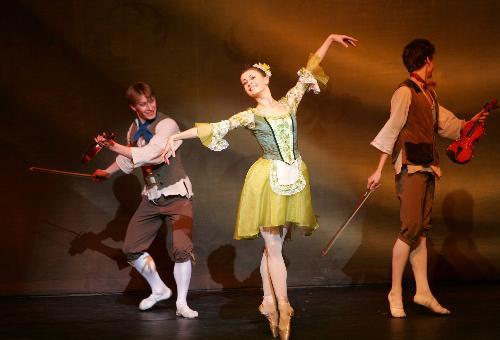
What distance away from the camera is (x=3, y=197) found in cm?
586

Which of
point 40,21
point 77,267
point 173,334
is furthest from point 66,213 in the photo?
point 173,334

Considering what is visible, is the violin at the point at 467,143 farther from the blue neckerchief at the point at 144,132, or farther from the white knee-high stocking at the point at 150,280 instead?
the white knee-high stocking at the point at 150,280

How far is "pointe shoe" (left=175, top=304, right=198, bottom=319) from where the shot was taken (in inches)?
194

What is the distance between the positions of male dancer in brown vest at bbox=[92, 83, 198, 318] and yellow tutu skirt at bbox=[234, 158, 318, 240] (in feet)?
2.80

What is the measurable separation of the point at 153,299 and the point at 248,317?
2.40 feet

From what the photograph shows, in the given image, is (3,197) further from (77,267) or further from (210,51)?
(210,51)

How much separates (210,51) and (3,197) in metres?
1.84

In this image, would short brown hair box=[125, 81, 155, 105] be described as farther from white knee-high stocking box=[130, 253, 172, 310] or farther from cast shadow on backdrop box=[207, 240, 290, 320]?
cast shadow on backdrop box=[207, 240, 290, 320]

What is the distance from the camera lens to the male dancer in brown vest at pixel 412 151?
4.63 metres

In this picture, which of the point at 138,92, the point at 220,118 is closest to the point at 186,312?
the point at 138,92

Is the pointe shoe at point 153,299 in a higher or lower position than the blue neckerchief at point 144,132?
lower

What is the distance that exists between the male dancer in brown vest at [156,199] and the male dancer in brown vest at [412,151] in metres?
1.25

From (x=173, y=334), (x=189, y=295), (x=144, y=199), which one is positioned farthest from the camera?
(x=189, y=295)

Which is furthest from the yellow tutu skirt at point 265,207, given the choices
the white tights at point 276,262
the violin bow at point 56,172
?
the violin bow at point 56,172
